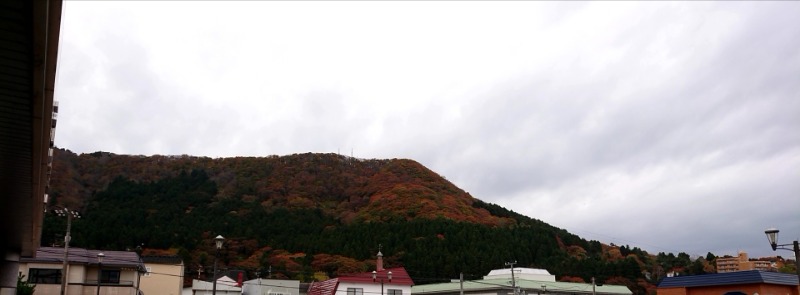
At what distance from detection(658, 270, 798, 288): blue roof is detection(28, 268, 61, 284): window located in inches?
1396

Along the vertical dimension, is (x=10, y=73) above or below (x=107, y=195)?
below

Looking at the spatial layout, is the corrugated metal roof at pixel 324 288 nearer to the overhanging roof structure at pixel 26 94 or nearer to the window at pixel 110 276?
the window at pixel 110 276

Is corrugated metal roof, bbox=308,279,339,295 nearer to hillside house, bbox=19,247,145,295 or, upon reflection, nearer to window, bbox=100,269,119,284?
hillside house, bbox=19,247,145,295

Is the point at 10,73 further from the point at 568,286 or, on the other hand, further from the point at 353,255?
the point at 353,255

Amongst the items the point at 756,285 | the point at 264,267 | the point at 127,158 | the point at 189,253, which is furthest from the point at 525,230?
the point at 127,158

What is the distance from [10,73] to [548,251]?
72.5 meters

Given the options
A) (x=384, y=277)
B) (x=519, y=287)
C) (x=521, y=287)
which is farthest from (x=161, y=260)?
(x=521, y=287)

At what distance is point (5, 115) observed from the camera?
10.8 meters

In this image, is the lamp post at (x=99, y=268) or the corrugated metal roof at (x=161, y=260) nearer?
the lamp post at (x=99, y=268)

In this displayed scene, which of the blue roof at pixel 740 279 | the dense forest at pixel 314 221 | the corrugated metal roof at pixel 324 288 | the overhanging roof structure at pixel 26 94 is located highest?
the dense forest at pixel 314 221

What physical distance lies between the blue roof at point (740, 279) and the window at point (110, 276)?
32677mm

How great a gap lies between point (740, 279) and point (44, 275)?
38.3m

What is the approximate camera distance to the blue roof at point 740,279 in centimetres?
3625

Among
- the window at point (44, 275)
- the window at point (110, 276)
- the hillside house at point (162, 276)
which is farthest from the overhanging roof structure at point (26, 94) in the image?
the hillside house at point (162, 276)
